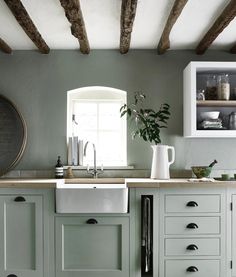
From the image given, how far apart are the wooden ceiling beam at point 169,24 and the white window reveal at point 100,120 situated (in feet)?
2.17

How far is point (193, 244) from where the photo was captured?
3035mm

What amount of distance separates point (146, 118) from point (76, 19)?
1322mm

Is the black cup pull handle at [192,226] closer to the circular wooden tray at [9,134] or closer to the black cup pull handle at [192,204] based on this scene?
the black cup pull handle at [192,204]

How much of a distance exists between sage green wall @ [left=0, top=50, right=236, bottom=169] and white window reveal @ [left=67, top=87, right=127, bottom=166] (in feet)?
0.53

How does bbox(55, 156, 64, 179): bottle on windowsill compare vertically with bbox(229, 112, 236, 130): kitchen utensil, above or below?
below

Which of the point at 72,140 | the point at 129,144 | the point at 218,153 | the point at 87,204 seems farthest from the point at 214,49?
the point at 87,204

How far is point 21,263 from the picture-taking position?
10.0ft

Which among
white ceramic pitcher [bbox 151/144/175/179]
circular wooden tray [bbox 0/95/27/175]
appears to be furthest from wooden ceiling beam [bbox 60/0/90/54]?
white ceramic pitcher [bbox 151/144/175/179]

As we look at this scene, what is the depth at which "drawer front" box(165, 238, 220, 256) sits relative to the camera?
3037 mm

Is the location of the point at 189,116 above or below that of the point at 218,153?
above

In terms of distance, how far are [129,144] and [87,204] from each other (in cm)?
94

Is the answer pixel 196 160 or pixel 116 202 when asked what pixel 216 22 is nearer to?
pixel 196 160

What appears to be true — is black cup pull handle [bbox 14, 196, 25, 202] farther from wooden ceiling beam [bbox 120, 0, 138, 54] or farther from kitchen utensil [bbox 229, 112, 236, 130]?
kitchen utensil [bbox 229, 112, 236, 130]

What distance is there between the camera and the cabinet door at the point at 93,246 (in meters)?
3.04
